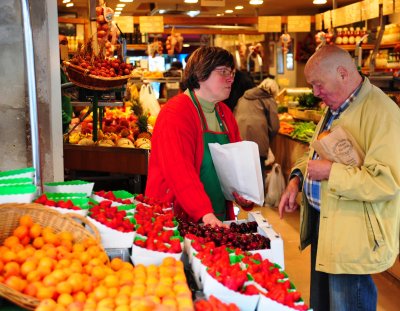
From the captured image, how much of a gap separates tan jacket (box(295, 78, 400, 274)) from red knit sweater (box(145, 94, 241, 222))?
644 millimetres

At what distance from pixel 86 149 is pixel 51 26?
6.98 feet

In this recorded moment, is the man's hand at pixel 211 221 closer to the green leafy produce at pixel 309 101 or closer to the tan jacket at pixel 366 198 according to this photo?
the tan jacket at pixel 366 198

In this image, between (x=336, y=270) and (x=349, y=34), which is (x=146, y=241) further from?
(x=349, y=34)

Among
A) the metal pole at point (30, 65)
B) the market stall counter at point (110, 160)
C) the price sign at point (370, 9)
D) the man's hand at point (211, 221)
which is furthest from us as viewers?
the price sign at point (370, 9)

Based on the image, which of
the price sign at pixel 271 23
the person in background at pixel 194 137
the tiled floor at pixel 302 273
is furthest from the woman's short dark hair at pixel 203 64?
the price sign at pixel 271 23

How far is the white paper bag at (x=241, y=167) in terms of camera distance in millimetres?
3135

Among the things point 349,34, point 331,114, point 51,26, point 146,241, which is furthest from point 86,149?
point 349,34

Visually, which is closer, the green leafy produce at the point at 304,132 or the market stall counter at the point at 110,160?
the market stall counter at the point at 110,160

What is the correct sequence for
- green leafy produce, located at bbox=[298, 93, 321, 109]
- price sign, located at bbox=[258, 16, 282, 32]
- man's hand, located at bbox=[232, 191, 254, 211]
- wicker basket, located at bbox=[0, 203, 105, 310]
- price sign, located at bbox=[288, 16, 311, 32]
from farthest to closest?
price sign, located at bbox=[288, 16, 311, 32] → price sign, located at bbox=[258, 16, 282, 32] → green leafy produce, located at bbox=[298, 93, 321, 109] → man's hand, located at bbox=[232, 191, 254, 211] → wicker basket, located at bbox=[0, 203, 105, 310]

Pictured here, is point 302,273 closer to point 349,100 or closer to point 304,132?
point 349,100

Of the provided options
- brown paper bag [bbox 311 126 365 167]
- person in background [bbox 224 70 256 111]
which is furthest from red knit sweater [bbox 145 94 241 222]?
person in background [bbox 224 70 256 111]

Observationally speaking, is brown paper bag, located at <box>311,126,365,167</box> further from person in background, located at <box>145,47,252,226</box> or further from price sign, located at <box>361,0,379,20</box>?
price sign, located at <box>361,0,379,20</box>

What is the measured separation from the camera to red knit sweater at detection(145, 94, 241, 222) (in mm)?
3074

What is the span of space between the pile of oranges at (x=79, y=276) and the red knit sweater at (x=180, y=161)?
0.83m
